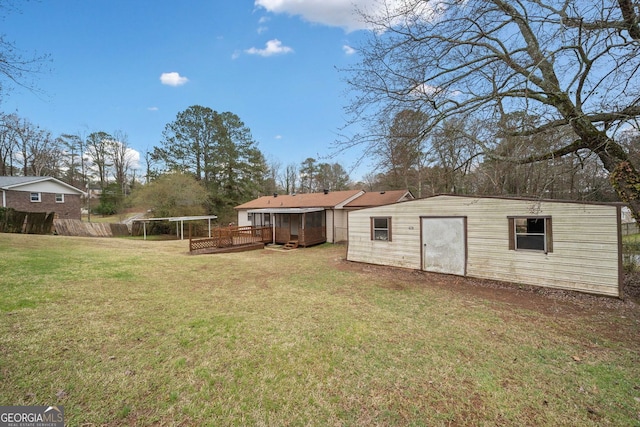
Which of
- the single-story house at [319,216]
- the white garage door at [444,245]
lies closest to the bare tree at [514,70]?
the white garage door at [444,245]

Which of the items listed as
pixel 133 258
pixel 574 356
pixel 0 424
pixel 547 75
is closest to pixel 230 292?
pixel 0 424

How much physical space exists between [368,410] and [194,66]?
18596 millimetres

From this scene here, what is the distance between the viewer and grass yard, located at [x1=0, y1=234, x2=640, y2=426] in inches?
104

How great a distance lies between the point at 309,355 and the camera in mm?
3703

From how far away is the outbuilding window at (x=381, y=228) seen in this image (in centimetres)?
1023

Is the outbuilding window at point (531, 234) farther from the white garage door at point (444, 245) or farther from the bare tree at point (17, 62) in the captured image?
the bare tree at point (17, 62)

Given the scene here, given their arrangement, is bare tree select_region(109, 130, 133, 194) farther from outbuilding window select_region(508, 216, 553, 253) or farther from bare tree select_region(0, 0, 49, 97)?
outbuilding window select_region(508, 216, 553, 253)

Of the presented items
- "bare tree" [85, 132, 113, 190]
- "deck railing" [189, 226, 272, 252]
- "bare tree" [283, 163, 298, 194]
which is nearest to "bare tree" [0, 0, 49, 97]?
"deck railing" [189, 226, 272, 252]

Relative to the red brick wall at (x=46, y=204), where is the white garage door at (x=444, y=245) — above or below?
below

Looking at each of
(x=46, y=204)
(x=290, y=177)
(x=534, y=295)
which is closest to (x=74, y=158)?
(x=46, y=204)

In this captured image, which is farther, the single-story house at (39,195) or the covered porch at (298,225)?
the single-story house at (39,195)

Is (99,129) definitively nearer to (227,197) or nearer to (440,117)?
(227,197)

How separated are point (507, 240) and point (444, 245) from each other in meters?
1.78

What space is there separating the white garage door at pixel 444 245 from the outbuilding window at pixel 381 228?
138cm
